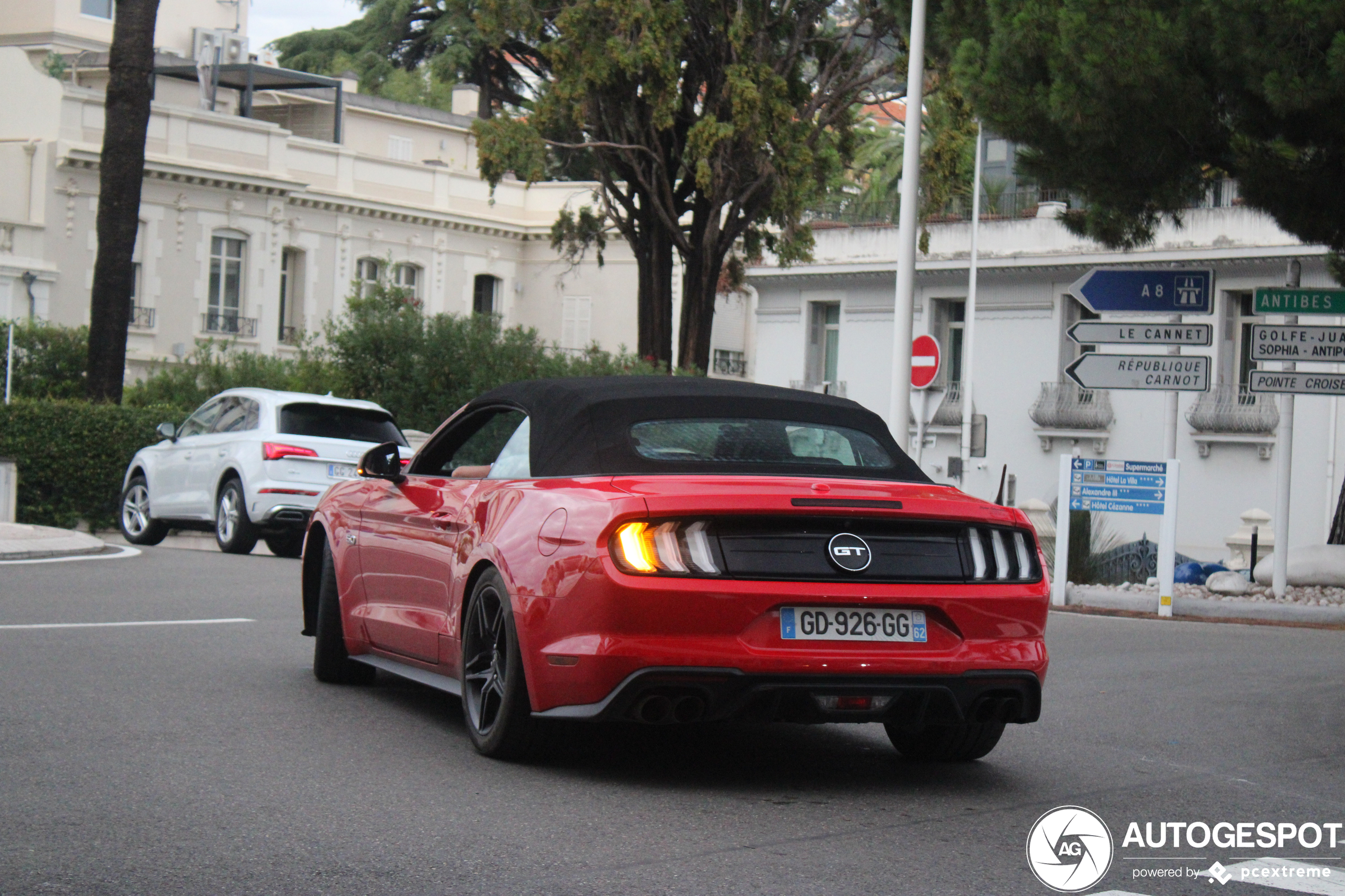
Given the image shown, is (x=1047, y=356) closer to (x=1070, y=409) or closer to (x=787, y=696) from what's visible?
(x=1070, y=409)

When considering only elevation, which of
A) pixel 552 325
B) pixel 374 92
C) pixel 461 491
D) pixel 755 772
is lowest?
pixel 755 772

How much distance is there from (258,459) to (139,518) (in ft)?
10.4

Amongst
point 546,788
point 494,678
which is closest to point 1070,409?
point 494,678

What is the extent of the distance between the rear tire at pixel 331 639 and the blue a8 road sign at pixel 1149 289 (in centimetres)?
1031

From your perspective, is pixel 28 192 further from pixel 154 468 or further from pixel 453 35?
pixel 154 468

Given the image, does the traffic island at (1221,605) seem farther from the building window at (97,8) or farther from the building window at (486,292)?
the building window at (97,8)

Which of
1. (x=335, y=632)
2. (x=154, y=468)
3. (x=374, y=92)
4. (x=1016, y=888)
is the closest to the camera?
(x=1016, y=888)

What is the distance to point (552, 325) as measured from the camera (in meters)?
60.1

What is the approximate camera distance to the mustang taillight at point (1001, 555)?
6.31m

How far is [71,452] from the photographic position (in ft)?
78.0

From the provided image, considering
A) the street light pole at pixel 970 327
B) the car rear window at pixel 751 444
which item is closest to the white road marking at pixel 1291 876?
the car rear window at pixel 751 444

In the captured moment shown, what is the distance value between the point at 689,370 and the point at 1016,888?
89.8ft

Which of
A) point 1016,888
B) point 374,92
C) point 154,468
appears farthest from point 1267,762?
point 374,92

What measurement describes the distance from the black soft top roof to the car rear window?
0.03 m
